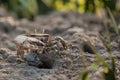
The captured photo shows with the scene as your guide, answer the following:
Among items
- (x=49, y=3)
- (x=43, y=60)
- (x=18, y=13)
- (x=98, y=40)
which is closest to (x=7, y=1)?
(x=18, y=13)

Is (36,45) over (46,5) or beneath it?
beneath

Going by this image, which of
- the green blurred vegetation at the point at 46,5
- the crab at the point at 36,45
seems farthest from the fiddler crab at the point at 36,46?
the green blurred vegetation at the point at 46,5

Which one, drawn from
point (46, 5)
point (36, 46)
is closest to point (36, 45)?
point (36, 46)

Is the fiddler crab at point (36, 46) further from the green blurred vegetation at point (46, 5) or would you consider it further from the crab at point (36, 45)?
the green blurred vegetation at point (46, 5)

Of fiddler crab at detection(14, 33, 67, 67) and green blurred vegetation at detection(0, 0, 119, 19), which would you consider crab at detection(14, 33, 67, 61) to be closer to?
fiddler crab at detection(14, 33, 67, 67)

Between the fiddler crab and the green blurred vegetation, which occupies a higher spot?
the green blurred vegetation

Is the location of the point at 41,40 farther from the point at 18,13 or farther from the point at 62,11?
the point at 62,11

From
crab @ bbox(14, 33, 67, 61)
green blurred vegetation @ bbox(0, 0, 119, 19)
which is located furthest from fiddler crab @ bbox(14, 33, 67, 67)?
green blurred vegetation @ bbox(0, 0, 119, 19)

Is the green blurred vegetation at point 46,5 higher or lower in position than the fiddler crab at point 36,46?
higher

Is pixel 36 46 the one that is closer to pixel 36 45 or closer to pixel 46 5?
pixel 36 45

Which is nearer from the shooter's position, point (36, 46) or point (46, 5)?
point (36, 46)
